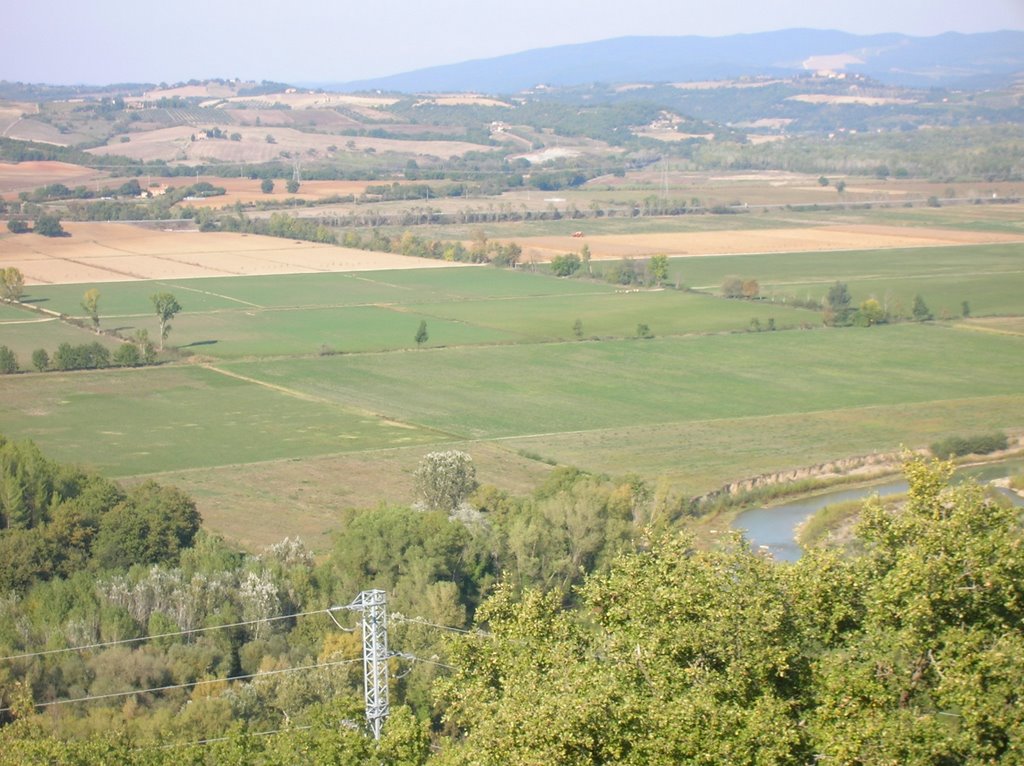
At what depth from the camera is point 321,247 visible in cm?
6931

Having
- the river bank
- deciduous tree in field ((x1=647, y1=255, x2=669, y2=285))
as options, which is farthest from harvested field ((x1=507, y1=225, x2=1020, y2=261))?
the river bank

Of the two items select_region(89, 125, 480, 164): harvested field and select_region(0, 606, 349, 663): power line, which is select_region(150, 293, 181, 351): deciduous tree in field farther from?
select_region(89, 125, 480, 164): harvested field

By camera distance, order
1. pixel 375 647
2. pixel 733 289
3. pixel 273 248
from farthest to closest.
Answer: pixel 273 248
pixel 733 289
pixel 375 647

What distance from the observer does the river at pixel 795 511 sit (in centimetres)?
2403

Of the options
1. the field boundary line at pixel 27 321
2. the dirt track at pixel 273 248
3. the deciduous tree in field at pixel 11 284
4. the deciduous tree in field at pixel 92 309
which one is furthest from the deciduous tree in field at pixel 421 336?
the dirt track at pixel 273 248

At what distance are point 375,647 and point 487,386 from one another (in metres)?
25.4

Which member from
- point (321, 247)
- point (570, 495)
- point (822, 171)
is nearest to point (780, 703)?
point (570, 495)

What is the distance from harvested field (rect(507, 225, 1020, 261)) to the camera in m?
68.4

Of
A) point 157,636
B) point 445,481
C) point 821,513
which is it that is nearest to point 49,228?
point 445,481

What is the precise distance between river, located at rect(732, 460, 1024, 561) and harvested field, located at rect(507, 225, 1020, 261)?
122 ft

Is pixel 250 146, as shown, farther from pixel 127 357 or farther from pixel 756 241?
pixel 127 357

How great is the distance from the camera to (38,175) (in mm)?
92062

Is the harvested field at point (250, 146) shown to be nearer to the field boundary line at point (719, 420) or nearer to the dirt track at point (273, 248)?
the dirt track at point (273, 248)

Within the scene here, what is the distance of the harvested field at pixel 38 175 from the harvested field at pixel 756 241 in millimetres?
32753
